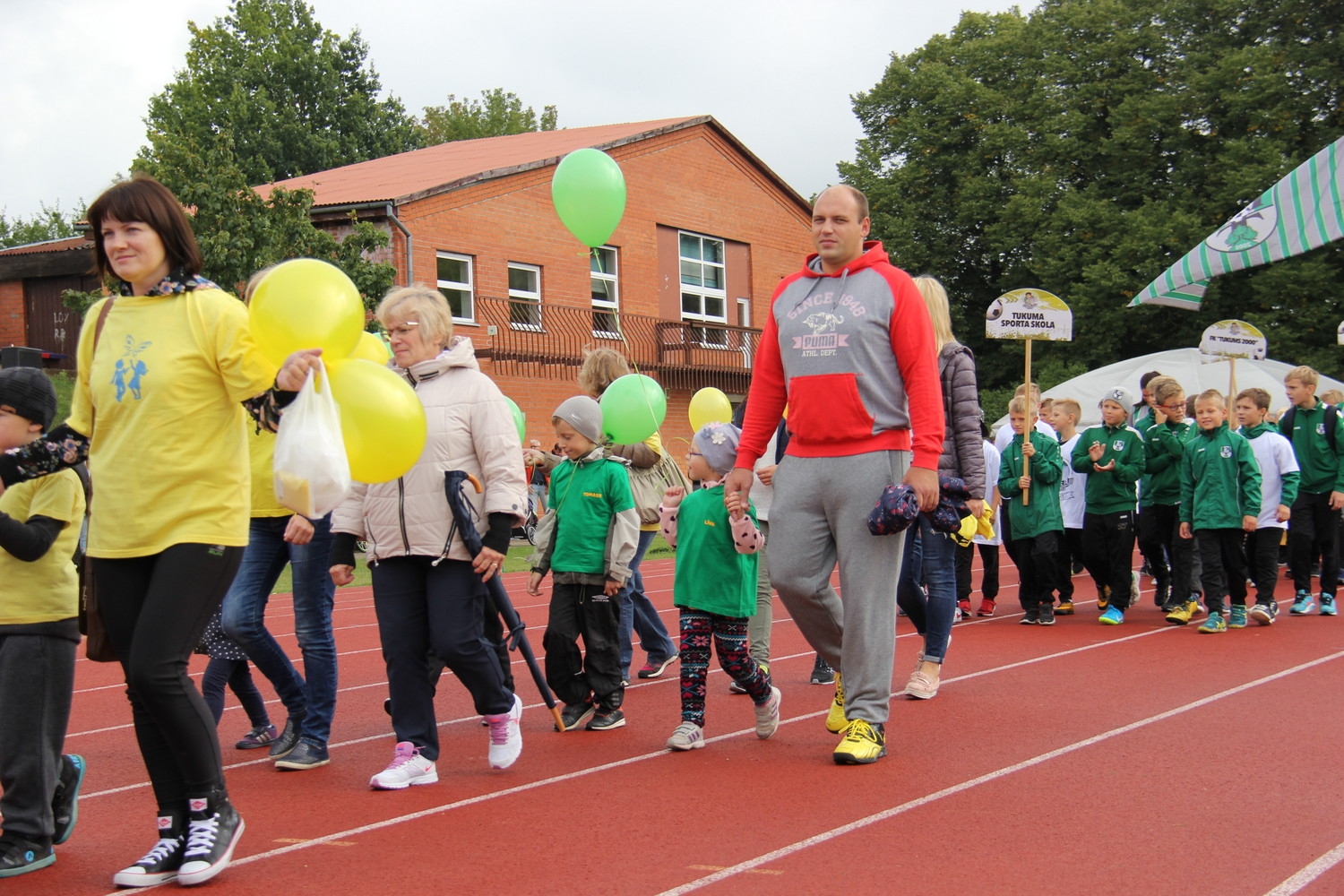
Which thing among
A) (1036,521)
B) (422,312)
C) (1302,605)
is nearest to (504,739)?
(422,312)

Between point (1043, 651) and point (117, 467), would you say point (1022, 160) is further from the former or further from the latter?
point (117, 467)

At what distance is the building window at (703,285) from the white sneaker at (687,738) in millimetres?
26973

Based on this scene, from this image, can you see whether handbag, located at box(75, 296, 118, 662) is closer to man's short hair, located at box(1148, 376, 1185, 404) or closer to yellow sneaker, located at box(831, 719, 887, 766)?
yellow sneaker, located at box(831, 719, 887, 766)

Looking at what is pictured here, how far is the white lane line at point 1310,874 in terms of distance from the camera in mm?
3867

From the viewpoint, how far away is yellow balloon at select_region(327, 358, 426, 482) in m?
4.21

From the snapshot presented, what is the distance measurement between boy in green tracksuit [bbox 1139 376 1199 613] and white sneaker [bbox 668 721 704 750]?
656 cm

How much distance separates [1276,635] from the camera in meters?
9.75

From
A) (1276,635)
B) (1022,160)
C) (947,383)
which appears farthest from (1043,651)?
(1022,160)

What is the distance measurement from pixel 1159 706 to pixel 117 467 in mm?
5249

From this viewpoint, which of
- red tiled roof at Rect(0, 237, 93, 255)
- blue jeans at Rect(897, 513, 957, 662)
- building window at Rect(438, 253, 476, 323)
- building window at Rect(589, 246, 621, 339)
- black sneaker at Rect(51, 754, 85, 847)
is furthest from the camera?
red tiled roof at Rect(0, 237, 93, 255)

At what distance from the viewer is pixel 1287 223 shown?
11305 mm

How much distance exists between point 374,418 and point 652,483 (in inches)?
170

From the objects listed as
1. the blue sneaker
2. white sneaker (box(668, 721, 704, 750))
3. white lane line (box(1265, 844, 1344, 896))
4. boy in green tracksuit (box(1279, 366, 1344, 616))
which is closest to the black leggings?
white sneaker (box(668, 721, 704, 750))

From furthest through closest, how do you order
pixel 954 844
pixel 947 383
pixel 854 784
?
pixel 947 383 → pixel 854 784 → pixel 954 844
